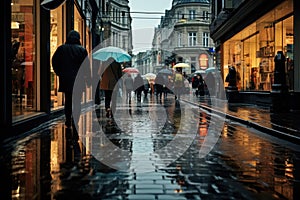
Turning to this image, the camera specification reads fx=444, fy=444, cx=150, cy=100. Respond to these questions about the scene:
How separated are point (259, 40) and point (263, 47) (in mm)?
863

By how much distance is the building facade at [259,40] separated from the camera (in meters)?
17.6

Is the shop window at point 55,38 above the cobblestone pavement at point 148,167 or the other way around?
above

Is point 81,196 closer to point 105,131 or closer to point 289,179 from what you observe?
point 289,179

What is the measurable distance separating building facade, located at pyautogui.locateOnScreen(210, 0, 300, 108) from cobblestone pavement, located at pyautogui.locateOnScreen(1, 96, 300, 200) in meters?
9.20

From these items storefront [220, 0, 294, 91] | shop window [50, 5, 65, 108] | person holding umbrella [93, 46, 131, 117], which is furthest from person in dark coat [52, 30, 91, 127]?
storefront [220, 0, 294, 91]

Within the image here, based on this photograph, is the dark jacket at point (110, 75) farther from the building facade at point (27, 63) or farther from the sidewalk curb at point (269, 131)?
the sidewalk curb at point (269, 131)

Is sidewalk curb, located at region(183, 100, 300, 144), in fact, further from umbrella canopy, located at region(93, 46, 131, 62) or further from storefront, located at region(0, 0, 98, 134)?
storefront, located at region(0, 0, 98, 134)

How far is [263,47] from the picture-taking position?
22422 millimetres

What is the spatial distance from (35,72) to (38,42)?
0.82 meters

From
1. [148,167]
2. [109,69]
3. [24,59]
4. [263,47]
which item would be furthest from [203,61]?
[148,167]

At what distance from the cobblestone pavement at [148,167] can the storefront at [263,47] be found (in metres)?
10.0

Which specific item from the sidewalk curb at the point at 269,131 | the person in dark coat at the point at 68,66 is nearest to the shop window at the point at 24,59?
the person in dark coat at the point at 68,66

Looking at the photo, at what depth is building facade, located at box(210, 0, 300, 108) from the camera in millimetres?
17609

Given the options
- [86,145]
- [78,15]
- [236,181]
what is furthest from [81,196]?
[78,15]
